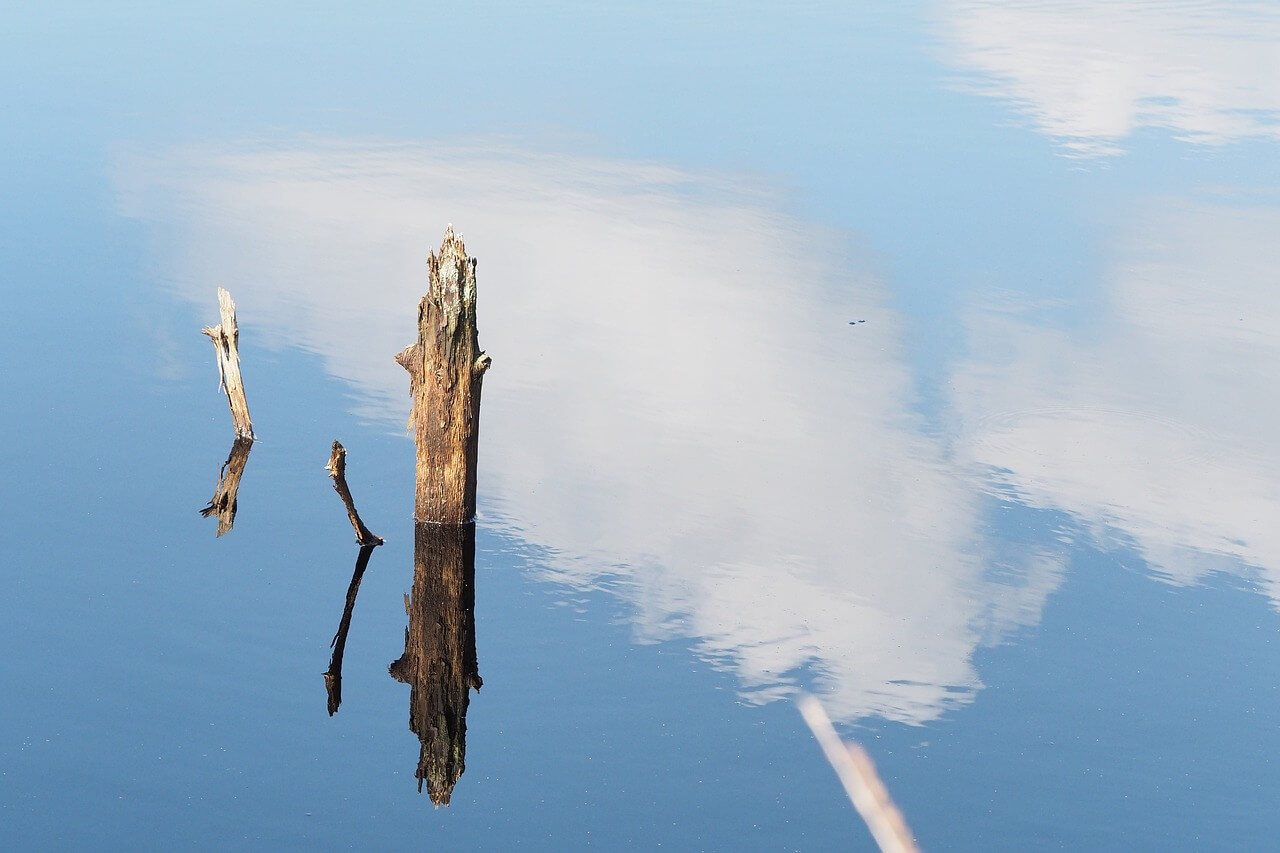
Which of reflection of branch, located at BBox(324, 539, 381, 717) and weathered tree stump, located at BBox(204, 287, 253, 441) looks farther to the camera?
weathered tree stump, located at BBox(204, 287, 253, 441)

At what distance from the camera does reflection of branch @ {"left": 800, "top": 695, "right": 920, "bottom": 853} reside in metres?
13.3

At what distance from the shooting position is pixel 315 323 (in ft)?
81.1

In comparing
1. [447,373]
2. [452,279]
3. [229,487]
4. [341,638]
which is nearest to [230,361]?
[229,487]

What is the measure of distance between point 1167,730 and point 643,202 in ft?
61.7

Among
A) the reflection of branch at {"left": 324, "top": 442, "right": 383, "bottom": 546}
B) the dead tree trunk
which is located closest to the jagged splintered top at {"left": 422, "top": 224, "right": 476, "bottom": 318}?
the dead tree trunk

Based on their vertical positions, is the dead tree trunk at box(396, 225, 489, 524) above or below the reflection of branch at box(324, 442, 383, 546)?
above

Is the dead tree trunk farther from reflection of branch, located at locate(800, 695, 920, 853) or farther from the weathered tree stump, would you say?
reflection of branch, located at locate(800, 695, 920, 853)

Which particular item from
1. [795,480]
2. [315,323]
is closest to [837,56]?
[315,323]

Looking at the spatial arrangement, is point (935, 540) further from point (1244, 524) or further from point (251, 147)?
point (251, 147)

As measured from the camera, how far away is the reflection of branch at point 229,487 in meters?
18.1

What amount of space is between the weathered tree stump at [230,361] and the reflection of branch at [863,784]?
331 inches

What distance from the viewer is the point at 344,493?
55.7ft

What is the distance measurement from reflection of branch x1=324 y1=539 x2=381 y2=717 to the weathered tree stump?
3324 millimetres

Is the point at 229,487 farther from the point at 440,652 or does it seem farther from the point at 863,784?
the point at 863,784
